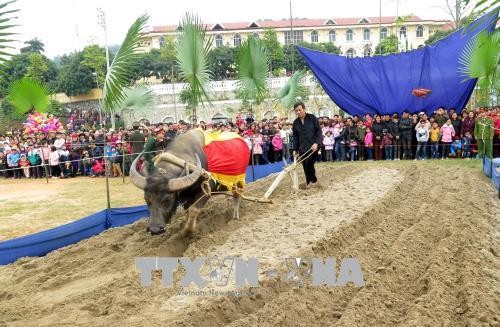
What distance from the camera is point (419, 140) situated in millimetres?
15914

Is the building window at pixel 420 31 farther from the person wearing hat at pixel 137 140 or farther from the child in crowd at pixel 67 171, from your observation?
the person wearing hat at pixel 137 140

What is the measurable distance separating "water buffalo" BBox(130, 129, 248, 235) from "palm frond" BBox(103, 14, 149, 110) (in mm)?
1051

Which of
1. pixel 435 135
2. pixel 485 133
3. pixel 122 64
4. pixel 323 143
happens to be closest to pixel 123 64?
pixel 122 64

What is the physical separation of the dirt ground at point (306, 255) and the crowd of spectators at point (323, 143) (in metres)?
5.75

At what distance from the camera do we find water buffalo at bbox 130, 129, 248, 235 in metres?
6.82

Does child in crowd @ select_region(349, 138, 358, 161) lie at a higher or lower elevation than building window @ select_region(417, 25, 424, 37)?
lower

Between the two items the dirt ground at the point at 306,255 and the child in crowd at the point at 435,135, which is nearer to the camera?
the dirt ground at the point at 306,255

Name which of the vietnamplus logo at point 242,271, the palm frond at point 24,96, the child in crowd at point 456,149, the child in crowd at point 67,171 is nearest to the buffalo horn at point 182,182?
the vietnamplus logo at point 242,271

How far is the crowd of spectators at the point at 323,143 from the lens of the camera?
15.6 m

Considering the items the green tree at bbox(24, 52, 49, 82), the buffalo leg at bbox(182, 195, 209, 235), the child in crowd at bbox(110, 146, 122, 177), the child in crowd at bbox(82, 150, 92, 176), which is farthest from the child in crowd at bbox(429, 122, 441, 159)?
the green tree at bbox(24, 52, 49, 82)

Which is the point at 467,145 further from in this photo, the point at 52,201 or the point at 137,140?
the point at 52,201

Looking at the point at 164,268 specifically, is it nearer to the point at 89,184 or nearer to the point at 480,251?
the point at 480,251

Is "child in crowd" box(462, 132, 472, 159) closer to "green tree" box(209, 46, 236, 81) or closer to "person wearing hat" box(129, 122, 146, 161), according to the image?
"person wearing hat" box(129, 122, 146, 161)

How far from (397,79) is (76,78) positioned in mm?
36117
